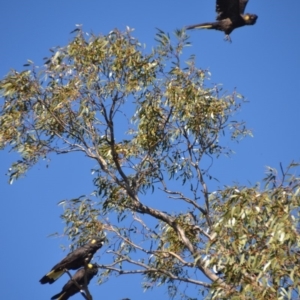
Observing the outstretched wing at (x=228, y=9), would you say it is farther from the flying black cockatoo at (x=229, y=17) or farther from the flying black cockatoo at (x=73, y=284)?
the flying black cockatoo at (x=73, y=284)

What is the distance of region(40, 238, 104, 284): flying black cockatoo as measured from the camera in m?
7.99

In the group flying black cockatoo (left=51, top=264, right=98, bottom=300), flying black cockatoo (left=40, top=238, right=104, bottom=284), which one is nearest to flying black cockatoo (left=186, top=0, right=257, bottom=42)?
flying black cockatoo (left=40, top=238, right=104, bottom=284)

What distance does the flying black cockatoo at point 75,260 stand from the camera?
7992 millimetres

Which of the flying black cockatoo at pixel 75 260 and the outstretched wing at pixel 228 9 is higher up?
the outstretched wing at pixel 228 9

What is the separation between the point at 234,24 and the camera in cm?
950

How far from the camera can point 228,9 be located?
9492 mm

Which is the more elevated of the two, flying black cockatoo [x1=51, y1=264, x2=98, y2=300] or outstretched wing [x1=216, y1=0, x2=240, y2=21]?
outstretched wing [x1=216, y1=0, x2=240, y2=21]

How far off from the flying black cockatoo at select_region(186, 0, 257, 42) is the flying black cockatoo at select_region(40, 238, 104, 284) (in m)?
2.79

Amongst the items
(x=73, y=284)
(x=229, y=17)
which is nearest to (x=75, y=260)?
(x=73, y=284)

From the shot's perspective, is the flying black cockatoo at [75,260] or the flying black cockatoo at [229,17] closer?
the flying black cockatoo at [75,260]

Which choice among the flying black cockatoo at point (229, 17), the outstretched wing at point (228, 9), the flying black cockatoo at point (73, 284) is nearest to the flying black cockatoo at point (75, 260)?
the flying black cockatoo at point (73, 284)

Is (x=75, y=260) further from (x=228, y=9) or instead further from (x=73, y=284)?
(x=228, y=9)

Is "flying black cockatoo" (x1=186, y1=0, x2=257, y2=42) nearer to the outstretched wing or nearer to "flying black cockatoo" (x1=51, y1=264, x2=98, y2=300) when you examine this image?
the outstretched wing

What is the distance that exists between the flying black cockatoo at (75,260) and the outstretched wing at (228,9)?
9.88 ft
